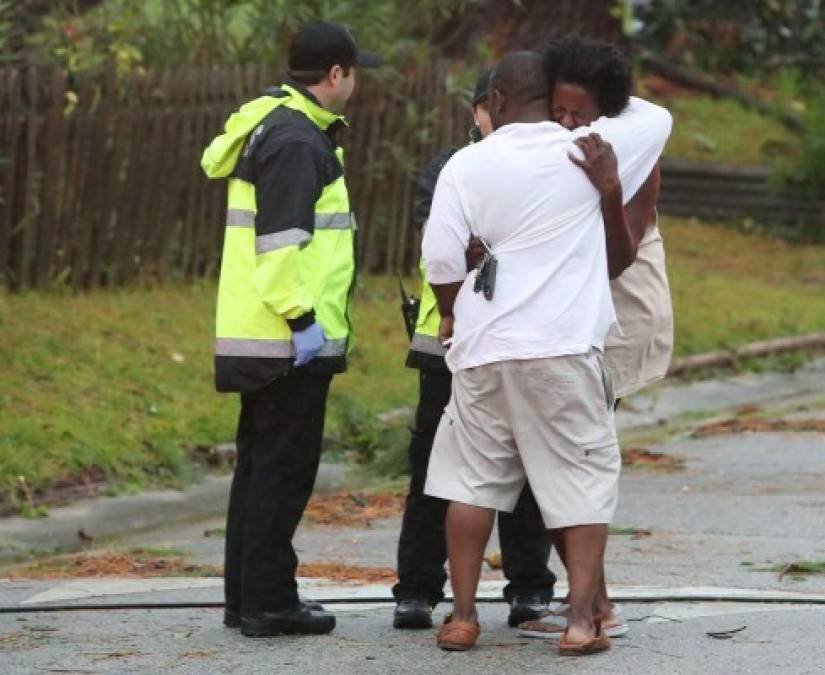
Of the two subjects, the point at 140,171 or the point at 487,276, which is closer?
the point at 487,276

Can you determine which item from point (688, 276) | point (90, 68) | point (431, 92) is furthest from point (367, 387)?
point (688, 276)

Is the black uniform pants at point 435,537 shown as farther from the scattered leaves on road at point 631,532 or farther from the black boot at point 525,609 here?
the scattered leaves on road at point 631,532

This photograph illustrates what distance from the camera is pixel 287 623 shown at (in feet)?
20.9

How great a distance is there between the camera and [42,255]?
1272 cm

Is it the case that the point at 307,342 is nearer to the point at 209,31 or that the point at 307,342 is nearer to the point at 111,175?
the point at 111,175

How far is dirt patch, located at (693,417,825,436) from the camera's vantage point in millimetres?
12062

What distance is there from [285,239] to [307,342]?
30 cm

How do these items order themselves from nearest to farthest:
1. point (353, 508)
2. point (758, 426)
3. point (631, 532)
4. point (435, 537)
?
1. point (435, 537)
2. point (631, 532)
3. point (353, 508)
4. point (758, 426)

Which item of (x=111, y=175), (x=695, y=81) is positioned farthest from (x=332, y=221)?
(x=695, y=81)

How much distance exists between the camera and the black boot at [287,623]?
20.8 feet

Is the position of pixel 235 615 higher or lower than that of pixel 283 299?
lower

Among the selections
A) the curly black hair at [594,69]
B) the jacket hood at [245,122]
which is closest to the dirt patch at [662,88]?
the jacket hood at [245,122]

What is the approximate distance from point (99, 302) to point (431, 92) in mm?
3970

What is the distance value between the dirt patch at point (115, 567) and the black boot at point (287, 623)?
1.60 m
